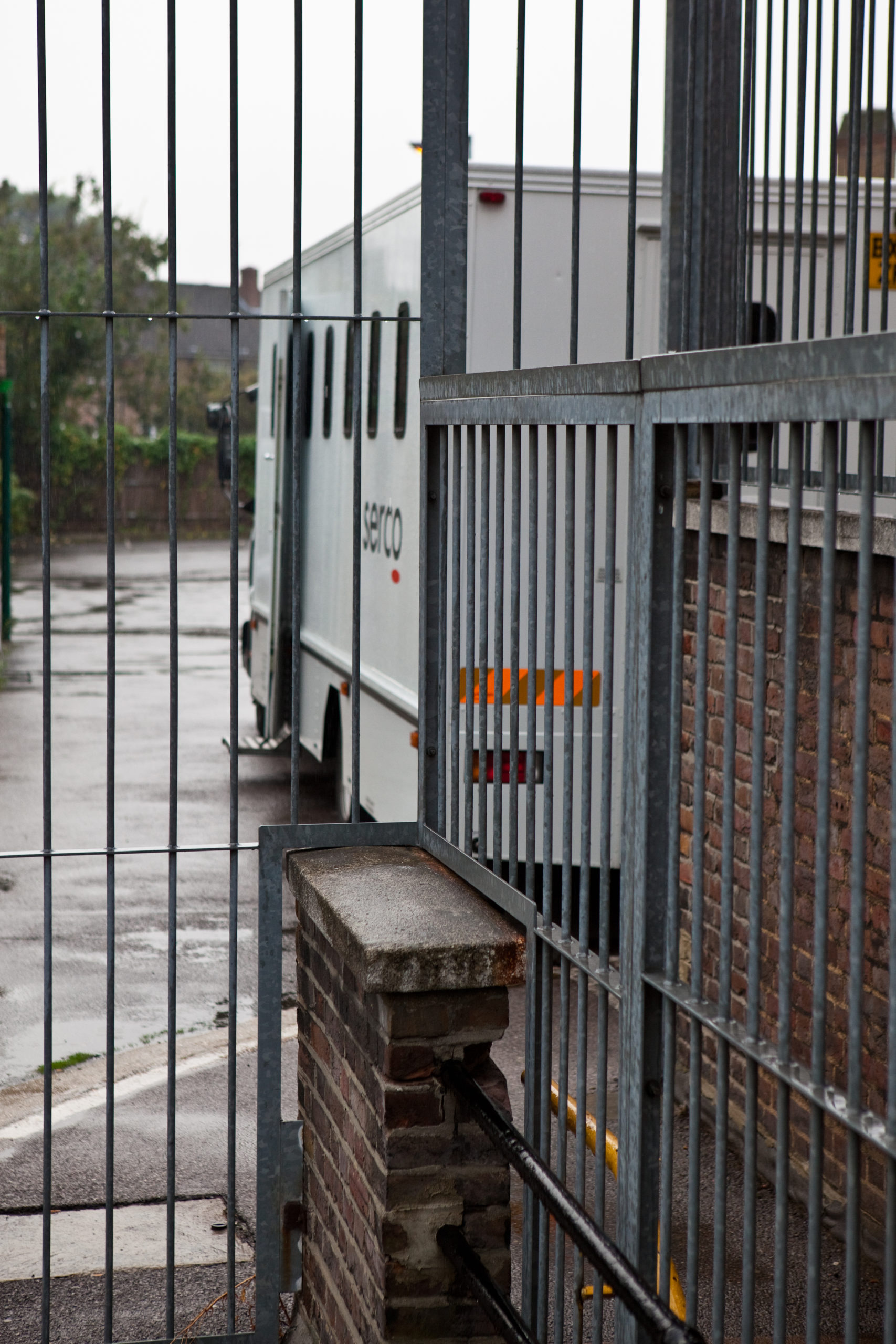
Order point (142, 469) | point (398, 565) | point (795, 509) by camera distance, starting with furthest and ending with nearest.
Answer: point (142, 469) < point (398, 565) < point (795, 509)

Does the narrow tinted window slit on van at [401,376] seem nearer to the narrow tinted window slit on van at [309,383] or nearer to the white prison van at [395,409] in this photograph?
the white prison van at [395,409]

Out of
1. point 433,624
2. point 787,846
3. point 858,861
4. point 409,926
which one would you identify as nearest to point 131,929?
point 433,624

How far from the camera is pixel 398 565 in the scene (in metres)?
7.50

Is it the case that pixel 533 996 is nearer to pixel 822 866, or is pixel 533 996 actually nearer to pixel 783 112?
pixel 822 866

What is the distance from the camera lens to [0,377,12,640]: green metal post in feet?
66.3

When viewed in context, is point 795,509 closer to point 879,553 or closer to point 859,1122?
point 859,1122

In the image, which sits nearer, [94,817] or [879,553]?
[879,553]

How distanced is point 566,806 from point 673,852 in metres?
0.34

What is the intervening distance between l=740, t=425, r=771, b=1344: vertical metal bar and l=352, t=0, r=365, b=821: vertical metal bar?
1.46 meters

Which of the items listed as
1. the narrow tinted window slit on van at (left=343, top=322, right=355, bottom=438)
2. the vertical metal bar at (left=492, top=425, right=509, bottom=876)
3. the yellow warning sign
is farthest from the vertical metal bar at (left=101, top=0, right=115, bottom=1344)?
the narrow tinted window slit on van at (left=343, top=322, right=355, bottom=438)

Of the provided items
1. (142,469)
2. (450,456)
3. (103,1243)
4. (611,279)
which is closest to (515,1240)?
(103,1243)

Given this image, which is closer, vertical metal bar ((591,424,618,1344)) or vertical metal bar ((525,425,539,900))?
vertical metal bar ((591,424,618,1344))

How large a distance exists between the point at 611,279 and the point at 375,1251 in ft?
15.8

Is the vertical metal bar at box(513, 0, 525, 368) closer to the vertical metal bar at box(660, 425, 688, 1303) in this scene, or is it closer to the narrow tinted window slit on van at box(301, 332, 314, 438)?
the vertical metal bar at box(660, 425, 688, 1303)
